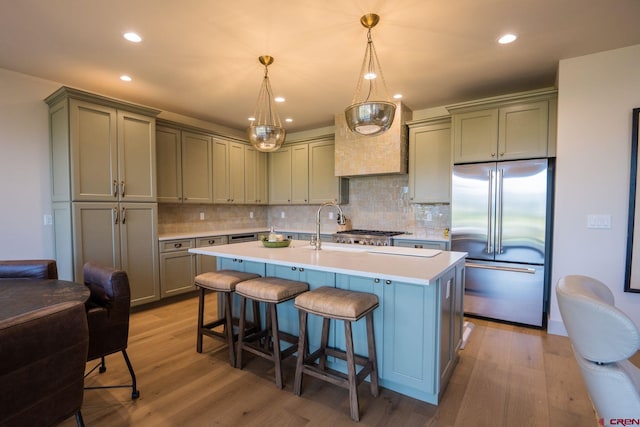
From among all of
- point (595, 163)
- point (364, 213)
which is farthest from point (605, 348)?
point (364, 213)

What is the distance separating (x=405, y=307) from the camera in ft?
6.29

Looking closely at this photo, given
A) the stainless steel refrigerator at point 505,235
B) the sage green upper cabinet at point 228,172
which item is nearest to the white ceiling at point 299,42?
the stainless steel refrigerator at point 505,235

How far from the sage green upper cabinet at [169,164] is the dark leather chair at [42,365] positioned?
10.1 ft

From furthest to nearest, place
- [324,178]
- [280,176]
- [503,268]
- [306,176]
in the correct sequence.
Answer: [280,176], [306,176], [324,178], [503,268]

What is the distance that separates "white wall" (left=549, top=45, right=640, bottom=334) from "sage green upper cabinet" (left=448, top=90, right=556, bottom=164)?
166mm

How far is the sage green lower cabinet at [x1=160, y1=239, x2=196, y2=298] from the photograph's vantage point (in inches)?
150

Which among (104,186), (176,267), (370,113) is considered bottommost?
(176,267)

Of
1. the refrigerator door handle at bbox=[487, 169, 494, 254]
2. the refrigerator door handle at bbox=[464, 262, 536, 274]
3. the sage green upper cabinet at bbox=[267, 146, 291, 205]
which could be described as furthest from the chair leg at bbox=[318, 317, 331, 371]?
the sage green upper cabinet at bbox=[267, 146, 291, 205]

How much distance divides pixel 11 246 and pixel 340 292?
3.35 meters

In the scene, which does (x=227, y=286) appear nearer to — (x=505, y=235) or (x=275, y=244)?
(x=275, y=244)

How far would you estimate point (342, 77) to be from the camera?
10.7 feet

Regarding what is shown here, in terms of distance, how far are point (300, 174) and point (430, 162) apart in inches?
86.4

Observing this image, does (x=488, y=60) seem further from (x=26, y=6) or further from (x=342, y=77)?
(x=26, y=6)

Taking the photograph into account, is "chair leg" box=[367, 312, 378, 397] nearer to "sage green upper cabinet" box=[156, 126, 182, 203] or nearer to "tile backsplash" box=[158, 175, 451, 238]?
"tile backsplash" box=[158, 175, 451, 238]
